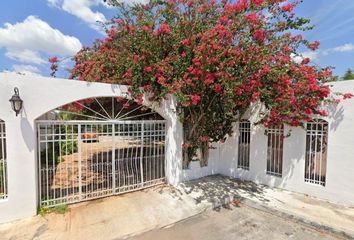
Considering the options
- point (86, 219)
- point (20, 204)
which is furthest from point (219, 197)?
point (20, 204)

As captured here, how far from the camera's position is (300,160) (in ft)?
24.5

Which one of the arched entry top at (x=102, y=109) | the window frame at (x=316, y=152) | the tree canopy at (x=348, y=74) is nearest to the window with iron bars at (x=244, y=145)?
the window frame at (x=316, y=152)

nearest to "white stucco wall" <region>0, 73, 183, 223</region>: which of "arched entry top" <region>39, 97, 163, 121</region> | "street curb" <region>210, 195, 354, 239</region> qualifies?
"arched entry top" <region>39, 97, 163, 121</region>

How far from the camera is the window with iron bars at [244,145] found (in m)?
9.05

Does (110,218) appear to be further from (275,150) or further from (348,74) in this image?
(348,74)

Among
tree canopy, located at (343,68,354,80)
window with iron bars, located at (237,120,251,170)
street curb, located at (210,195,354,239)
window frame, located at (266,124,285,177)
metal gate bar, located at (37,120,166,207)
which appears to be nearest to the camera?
street curb, located at (210,195,354,239)

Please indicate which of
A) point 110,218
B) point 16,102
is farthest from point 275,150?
point 16,102

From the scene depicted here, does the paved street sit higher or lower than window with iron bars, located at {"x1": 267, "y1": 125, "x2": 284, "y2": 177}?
lower

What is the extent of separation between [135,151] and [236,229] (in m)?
4.48

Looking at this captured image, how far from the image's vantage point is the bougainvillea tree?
6285mm

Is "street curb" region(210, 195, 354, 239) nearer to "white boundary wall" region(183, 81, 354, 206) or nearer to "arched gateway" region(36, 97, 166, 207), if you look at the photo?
"white boundary wall" region(183, 81, 354, 206)

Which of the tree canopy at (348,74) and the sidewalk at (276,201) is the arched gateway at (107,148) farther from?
the tree canopy at (348,74)

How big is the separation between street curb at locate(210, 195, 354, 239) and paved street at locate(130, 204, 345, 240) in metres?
0.10

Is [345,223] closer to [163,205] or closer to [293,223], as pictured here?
[293,223]
